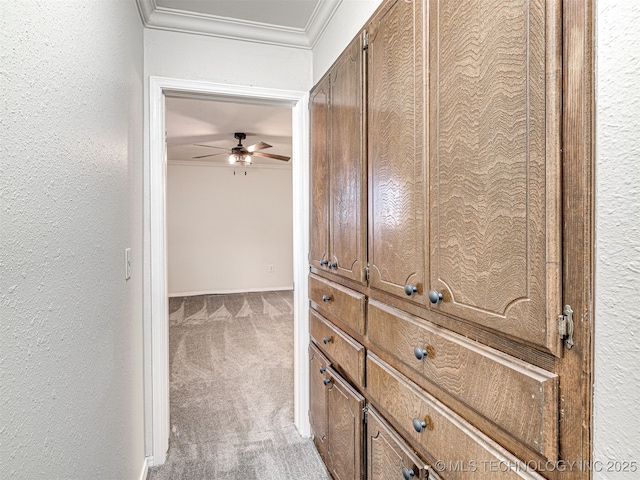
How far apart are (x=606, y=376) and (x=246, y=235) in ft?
21.8

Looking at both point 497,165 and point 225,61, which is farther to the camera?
point 225,61

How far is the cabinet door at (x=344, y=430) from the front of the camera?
57.3 inches

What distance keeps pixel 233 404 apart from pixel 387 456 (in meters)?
1.72

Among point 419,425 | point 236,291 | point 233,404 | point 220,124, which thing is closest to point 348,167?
point 419,425

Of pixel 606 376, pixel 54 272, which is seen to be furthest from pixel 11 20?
pixel 606 376

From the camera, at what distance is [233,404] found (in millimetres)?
2674

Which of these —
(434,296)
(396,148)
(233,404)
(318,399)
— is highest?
(396,148)

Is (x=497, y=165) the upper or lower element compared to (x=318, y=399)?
upper

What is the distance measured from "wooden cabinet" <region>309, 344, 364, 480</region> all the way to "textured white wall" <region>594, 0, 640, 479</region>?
97 cm

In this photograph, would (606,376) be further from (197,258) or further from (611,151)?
(197,258)

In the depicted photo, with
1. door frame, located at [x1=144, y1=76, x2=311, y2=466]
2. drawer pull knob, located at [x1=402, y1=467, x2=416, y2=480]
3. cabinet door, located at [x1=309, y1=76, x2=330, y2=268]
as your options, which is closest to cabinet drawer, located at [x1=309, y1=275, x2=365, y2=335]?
cabinet door, located at [x1=309, y1=76, x2=330, y2=268]

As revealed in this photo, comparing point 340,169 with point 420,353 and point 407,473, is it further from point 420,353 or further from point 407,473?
point 407,473

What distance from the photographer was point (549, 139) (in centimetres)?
66

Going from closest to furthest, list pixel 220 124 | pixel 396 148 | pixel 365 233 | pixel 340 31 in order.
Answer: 1. pixel 396 148
2. pixel 365 233
3. pixel 340 31
4. pixel 220 124
